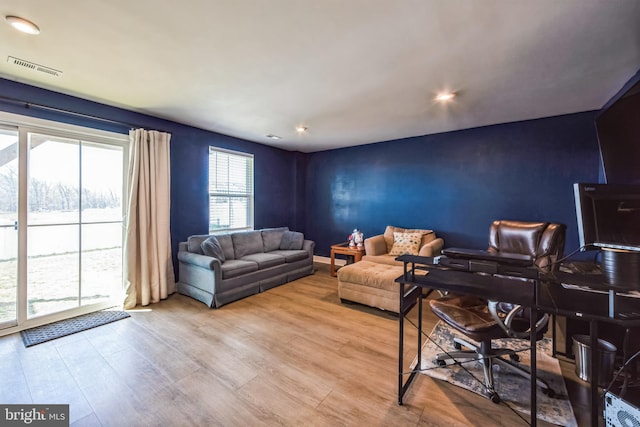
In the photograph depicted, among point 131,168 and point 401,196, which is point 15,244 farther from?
point 401,196

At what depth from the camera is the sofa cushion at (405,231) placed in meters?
4.11

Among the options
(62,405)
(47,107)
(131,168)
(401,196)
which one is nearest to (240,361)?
(62,405)

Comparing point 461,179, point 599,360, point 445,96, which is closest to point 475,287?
point 599,360

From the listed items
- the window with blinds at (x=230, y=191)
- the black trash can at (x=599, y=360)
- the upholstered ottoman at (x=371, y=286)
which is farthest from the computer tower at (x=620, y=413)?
the window with blinds at (x=230, y=191)

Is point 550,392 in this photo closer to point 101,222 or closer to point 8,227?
point 101,222

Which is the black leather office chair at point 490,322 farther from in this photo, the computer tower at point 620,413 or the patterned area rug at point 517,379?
the computer tower at point 620,413

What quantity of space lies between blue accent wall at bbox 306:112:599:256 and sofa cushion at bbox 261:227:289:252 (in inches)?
45.7

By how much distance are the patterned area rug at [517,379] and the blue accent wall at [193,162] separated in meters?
3.61

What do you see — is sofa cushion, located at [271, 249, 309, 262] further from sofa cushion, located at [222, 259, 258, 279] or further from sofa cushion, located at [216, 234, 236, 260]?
sofa cushion, located at [216, 234, 236, 260]

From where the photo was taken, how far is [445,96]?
275 centimetres

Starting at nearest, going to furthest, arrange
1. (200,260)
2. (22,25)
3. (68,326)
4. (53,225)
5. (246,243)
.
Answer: (22,25) → (68,326) → (53,225) → (200,260) → (246,243)

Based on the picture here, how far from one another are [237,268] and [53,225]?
201 cm

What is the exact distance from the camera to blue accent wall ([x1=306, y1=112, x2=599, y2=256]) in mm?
3348

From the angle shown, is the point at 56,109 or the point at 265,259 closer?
the point at 56,109
